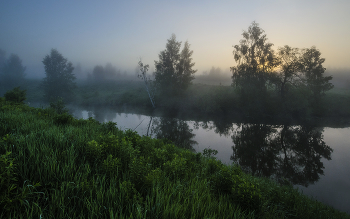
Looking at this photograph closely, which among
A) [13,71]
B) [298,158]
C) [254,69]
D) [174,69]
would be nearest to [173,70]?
[174,69]

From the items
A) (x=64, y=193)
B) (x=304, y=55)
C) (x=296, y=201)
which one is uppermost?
(x=304, y=55)

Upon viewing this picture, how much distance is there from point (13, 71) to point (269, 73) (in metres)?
102

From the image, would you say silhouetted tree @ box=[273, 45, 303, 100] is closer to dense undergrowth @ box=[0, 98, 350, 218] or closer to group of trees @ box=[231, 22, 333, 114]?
group of trees @ box=[231, 22, 333, 114]

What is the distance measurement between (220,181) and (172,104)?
3448cm

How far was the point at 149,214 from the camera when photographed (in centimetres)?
207

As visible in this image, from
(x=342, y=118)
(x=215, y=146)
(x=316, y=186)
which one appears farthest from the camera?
(x=342, y=118)

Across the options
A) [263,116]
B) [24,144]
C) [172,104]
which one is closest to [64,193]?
[24,144]

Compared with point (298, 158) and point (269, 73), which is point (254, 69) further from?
point (298, 158)

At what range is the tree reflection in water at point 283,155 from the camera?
9188 millimetres

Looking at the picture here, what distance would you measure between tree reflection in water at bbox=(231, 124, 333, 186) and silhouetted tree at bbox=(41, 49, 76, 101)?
162 ft

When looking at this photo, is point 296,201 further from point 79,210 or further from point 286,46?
point 286,46

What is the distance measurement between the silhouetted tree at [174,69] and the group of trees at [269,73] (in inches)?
480

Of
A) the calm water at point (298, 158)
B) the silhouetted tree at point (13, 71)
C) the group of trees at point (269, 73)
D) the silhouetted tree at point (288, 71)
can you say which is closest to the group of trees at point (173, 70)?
the group of trees at point (269, 73)

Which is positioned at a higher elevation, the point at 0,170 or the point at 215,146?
the point at 0,170
